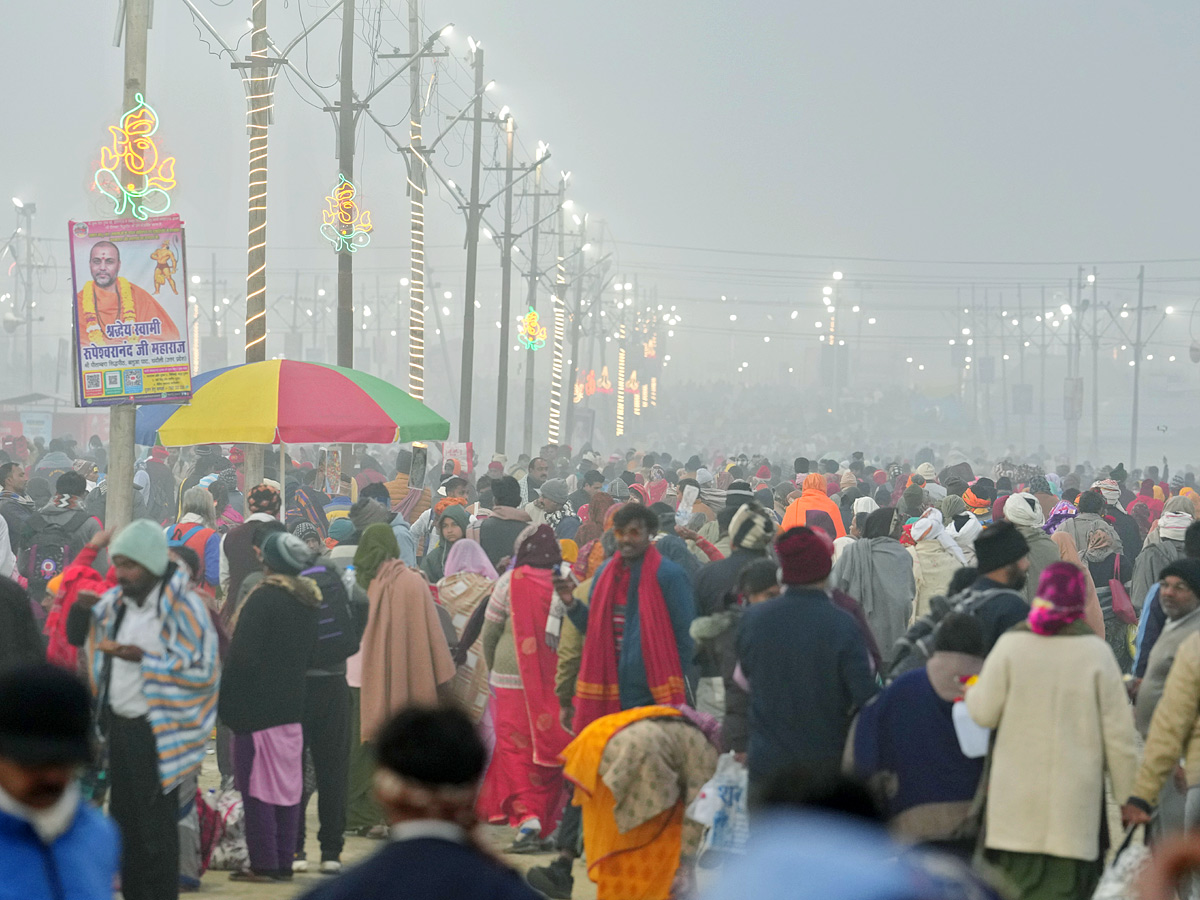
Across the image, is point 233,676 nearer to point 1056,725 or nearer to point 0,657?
point 0,657

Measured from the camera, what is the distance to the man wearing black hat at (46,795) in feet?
11.7

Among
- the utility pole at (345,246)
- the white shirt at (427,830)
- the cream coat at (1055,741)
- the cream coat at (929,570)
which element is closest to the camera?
the white shirt at (427,830)

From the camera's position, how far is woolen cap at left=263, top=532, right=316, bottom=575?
7.97 metres

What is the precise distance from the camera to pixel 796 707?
21.2 feet

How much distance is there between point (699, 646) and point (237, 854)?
2.75 meters

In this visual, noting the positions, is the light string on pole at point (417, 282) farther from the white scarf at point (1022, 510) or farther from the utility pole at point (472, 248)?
the white scarf at point (1022, 510)

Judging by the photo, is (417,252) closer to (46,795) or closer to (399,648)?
(399,648)

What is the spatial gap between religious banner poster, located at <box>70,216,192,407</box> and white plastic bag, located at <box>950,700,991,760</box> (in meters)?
5.40

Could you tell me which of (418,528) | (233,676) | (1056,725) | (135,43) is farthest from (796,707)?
(418,528)

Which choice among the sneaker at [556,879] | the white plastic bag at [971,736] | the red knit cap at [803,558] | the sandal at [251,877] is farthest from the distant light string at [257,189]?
the white plastic bag at [971,736]

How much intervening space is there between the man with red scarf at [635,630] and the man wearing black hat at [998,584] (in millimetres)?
1596

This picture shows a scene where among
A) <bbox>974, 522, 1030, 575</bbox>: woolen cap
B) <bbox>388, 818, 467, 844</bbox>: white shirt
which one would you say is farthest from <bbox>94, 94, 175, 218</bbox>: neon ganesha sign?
<bbox>388, 818, 467, 844</bbox>: white shirt

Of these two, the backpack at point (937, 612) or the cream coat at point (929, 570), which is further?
the cream coat at point (929, 570)

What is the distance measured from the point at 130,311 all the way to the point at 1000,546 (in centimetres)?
537
